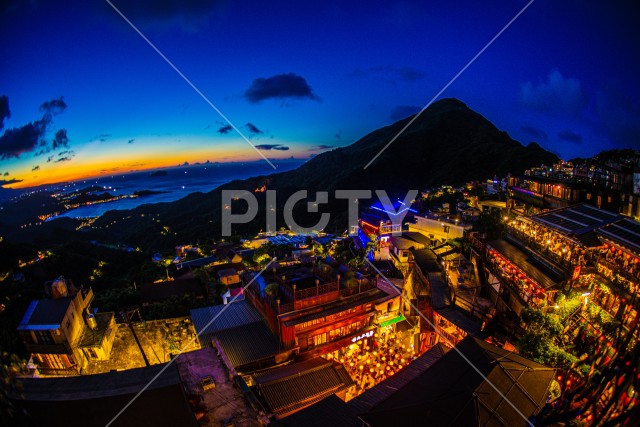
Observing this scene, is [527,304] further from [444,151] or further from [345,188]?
[444,151]

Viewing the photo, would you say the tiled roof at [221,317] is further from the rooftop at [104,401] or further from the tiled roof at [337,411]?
the tiled roof at [337,411]

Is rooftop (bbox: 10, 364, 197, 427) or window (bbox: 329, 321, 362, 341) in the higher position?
rooftop (bbox: 10, 364, 197, 427)

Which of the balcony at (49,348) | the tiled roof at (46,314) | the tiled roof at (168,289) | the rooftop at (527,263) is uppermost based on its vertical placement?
the rooftop at (527,263)

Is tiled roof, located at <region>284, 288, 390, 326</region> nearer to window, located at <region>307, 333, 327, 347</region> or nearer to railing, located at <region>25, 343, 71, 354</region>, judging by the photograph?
window, located at <region>307, 333, 327, 347</region>

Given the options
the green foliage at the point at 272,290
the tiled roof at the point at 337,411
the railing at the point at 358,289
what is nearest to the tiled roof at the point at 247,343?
the green foliage at the point at 272,290

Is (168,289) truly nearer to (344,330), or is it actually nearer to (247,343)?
(247,343)

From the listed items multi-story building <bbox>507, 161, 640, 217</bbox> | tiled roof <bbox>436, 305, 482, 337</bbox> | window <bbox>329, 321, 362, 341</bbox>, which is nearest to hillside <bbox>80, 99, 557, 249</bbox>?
multi-story building <bbox>507, 161, 640, 217</bbox>

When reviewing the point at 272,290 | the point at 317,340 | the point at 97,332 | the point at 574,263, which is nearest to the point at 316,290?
the point at 272,290
